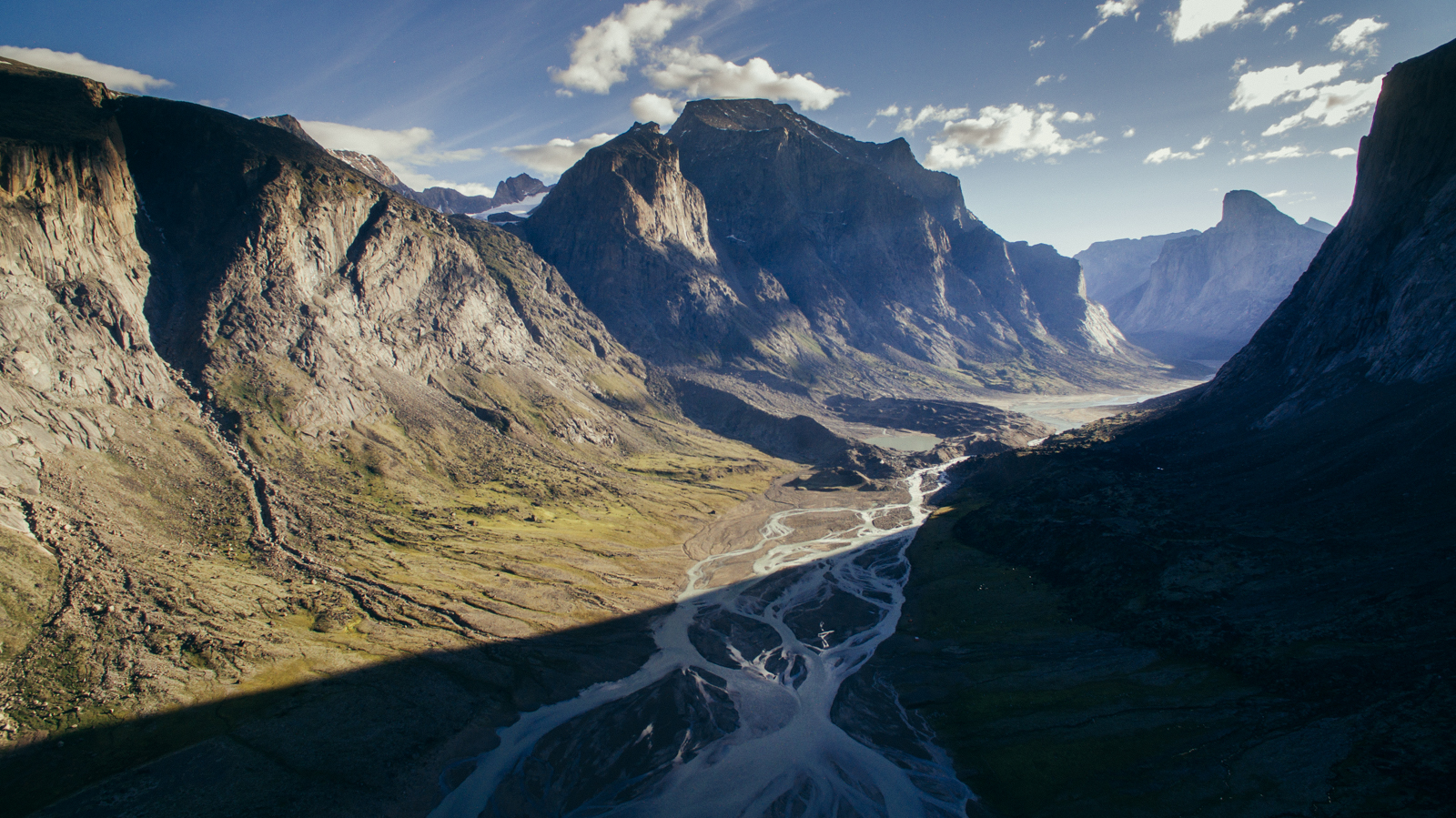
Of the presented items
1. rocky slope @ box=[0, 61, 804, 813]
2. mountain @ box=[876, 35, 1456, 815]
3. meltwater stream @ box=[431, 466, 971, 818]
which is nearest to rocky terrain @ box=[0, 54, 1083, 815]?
rocky slope @ box=[0, 61, 804, 813]

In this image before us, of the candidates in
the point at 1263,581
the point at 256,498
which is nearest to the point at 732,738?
the point at 1263,581

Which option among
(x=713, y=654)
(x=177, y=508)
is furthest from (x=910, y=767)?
(x=177, y=508)

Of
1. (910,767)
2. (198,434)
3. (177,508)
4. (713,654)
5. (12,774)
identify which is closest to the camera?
(12,774)

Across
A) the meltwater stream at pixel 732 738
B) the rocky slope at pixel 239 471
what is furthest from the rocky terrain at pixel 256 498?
the meltwater stream at pixel 732 738

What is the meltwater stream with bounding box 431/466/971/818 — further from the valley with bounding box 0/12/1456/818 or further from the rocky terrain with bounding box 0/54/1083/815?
the rocky terrain with bounding box 0/54/1083/815

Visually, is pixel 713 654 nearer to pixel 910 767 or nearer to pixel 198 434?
pixel 910 767

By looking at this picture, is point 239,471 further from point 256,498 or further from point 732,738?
point 732,738

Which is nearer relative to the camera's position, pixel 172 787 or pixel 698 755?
pixel 172 787

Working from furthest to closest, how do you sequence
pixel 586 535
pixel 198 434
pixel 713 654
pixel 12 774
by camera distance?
pixel 586 535 < pixel 198 434 < pixel 713 654 < pixel 12 774
